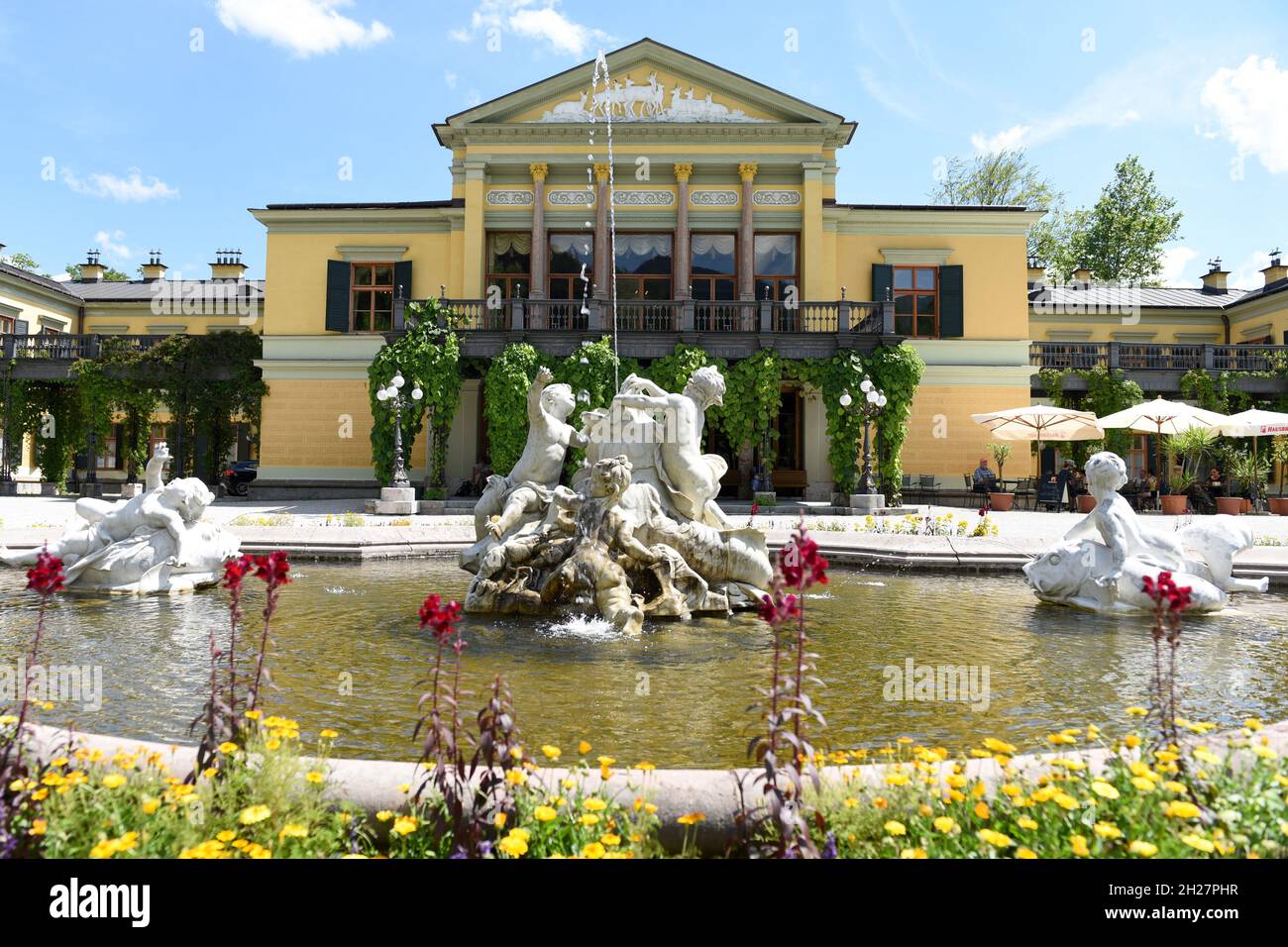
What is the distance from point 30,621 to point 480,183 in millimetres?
21195

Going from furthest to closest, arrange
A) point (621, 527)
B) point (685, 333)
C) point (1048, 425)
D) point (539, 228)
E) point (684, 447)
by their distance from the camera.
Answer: point (539, 228) < point (685, 333) < point (1048, 425) < point (684, 447) < point (621, 527)

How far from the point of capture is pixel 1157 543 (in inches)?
245

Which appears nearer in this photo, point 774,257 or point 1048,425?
point 1048,425

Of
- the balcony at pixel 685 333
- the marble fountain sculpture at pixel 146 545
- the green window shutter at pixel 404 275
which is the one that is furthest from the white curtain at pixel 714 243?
the marble fountain sculpture at pixel 146 545

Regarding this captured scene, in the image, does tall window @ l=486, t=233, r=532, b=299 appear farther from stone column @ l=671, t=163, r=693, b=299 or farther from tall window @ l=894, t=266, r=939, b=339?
tall window @ l=894, t=266, r=939, b=339

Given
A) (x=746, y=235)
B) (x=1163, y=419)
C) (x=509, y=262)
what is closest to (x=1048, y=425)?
(x=1163, y=419)

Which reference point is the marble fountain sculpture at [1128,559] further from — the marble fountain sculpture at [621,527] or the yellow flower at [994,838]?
the yellow flower at [994,838]

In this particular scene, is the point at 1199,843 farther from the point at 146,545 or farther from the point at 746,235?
the point at 746,235

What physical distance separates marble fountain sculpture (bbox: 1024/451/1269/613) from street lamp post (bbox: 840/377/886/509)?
1159 centimetres

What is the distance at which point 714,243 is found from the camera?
81.0ft

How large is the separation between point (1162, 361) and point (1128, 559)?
24.2 meters

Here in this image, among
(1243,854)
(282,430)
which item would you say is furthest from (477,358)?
(1243,854)

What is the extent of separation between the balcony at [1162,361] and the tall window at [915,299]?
153 inches

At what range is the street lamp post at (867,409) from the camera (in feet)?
59.0
